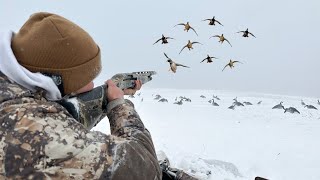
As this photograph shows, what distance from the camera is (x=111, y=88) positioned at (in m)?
2.00

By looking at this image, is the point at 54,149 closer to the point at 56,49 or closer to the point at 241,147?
the point at 56,49

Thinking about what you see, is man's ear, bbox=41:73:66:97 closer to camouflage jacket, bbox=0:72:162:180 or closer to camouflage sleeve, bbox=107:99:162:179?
camouflage jacket, bbox=0:72:162:180

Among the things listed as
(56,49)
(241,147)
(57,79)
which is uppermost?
(56,49)

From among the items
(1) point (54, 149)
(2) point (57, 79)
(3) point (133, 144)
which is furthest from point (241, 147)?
(1) point (54, 149)

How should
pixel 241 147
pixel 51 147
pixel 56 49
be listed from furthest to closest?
pixel 241 147
pixel 56 49
pixel 51 147

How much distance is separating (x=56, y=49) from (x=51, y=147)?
38 cm

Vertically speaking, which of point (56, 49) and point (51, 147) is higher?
point (56, 49)

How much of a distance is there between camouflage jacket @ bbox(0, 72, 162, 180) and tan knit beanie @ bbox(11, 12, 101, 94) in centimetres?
11

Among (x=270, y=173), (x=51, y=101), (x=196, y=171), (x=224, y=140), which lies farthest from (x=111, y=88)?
(x=224, y=140)

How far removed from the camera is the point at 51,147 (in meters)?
1.31

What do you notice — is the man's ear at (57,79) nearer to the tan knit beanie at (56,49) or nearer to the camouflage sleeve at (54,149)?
the tan knit beanie at (56,49)

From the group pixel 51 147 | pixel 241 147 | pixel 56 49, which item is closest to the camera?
pixel 51 147

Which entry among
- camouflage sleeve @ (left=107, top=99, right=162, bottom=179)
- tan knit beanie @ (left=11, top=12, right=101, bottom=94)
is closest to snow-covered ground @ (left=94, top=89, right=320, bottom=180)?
camouflage sleeve @ (left=107, top=99, right=162, bottom=179)

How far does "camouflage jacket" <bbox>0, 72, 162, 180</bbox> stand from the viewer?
51.5 inches
